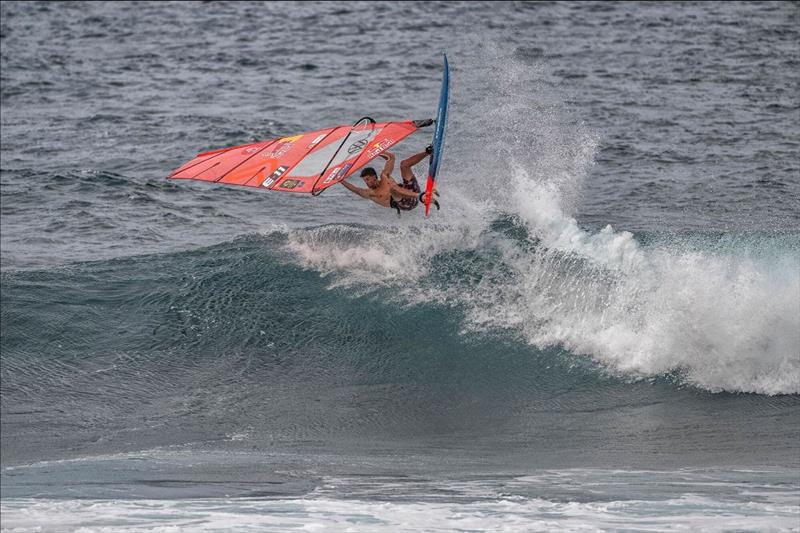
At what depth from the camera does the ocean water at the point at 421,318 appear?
10.8 meters

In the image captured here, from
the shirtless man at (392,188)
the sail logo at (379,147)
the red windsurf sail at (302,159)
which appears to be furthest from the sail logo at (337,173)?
the sail logo at (379,147)

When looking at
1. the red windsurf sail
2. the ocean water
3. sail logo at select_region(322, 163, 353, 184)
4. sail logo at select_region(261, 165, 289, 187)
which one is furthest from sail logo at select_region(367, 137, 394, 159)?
the ocean water

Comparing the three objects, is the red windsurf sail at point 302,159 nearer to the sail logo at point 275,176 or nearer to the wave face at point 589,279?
the sail logo at point 275,176

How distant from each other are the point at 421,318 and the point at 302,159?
266 centimetres

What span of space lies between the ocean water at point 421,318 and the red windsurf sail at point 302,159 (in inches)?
76.0

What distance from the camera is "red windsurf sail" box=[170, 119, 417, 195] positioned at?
13821 mm

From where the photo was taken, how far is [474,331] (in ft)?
48.0

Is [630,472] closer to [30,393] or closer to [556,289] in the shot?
[556,289]

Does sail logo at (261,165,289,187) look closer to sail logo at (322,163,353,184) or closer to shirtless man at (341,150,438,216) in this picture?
sail logo at (322,163,353,184)

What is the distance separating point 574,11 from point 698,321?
2091cm

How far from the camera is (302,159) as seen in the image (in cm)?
1445

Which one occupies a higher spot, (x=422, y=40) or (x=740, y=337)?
(x=422, y=40)

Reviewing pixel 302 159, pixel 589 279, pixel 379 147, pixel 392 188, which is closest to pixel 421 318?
pixel 392 188

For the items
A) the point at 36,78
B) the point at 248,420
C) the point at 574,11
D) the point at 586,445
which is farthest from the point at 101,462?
the point at 574,11
